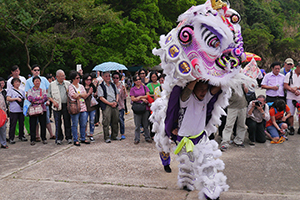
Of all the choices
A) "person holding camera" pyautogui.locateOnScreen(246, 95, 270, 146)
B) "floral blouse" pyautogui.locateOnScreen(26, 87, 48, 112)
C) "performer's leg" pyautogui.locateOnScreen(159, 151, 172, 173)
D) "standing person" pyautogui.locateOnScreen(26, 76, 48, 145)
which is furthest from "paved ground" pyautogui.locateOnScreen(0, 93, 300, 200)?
"floral blouse" pyautogui.locateOnScreen(26, 87, 48, 112)

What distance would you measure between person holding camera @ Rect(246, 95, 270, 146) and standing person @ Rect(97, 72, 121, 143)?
3423mm

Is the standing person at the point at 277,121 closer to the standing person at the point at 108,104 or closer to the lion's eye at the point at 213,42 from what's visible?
the standing person at the point at 108,104

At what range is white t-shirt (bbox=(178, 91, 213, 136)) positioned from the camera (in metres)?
3.90

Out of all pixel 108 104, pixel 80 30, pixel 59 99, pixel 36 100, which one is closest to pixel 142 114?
pixel 108 104

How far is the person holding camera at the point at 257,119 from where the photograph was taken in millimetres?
6727

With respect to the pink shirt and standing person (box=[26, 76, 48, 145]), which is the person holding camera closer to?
the pink shirt

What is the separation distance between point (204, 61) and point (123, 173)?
2.56m

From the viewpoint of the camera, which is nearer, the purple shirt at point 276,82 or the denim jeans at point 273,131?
the denim jeans at point 273,131

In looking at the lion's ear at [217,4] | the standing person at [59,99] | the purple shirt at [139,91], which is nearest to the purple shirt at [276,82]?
the purple shirt at [139,91]

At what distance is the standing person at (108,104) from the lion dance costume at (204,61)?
3511 mm

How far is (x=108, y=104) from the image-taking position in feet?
23.6

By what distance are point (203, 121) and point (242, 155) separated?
234cm

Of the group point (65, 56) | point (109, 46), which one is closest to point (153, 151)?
point (109, 46)

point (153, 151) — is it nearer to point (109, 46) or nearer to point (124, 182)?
point (124, 182)
